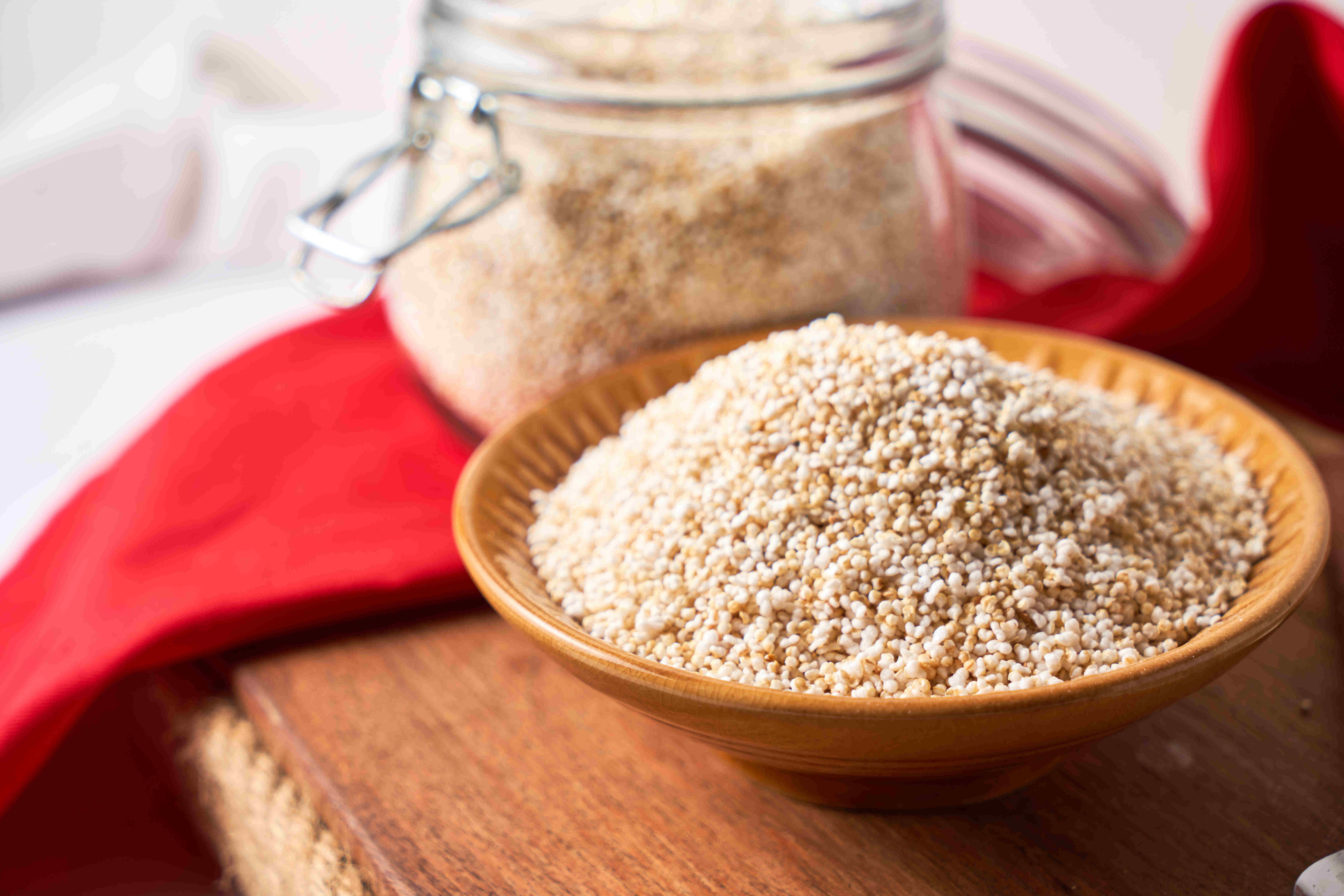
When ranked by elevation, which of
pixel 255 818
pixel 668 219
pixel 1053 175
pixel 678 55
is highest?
pixel 678 55

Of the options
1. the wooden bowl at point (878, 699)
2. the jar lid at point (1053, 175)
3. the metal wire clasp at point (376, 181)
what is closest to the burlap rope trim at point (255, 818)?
the wooden bowl at point (878, 699)

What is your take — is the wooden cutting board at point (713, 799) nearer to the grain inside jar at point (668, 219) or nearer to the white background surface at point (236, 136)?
the grain inside jar at point (668, 219)

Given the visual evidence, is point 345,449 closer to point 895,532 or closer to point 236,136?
point 895,532

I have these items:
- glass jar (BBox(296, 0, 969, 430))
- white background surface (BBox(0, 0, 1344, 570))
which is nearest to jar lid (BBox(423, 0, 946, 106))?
glass jar (BBox(296, 0, 969, 430))

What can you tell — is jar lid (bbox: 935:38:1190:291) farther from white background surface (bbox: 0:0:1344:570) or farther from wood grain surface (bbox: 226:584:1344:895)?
wood grain surface (bbox: 226:584:1344:895)

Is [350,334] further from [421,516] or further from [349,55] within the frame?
[349,55]

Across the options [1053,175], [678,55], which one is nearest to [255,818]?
[678,55]

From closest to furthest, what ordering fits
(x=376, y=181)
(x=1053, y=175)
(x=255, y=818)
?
(x=255, y=818), (x=376, y=181), (x=1053, y=175)
